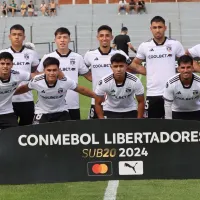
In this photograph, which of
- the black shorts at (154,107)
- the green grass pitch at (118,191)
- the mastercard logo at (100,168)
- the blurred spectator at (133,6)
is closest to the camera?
the mastercard logo at (100,168)

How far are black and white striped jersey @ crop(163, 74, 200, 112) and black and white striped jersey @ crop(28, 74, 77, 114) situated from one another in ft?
4.48

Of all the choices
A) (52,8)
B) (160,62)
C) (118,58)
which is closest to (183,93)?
(160,62)

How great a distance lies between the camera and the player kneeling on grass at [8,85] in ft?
31.6

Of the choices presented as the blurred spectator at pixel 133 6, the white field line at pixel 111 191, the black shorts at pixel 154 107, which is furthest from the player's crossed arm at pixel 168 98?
the blurred spectator at pixel 133 6

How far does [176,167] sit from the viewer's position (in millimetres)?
6398

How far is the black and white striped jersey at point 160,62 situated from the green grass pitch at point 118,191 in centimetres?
212

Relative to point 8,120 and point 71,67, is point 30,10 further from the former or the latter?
point 8,120

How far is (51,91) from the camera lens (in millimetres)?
9789

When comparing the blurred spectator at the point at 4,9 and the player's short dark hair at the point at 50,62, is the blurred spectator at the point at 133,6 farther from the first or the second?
the player's short dark hair at the point at 50,62

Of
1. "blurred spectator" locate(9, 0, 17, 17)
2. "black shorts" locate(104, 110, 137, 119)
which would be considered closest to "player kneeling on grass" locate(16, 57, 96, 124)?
"black shorts" locate(104, 110, 137, 119)

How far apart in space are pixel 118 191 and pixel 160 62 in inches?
110

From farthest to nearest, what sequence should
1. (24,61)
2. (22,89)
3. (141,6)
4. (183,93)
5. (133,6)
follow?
1. (133,6)
2. (141,6)
3. (24,61)
4. (22,89)
5. (183,93)

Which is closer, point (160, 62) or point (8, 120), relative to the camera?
point (8, 120)

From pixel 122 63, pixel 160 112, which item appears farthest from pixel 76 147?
pixel 160 112
